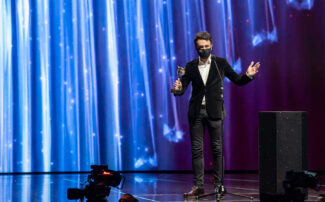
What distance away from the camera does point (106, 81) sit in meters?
7.43

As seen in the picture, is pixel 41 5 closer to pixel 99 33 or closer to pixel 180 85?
pixel 99 33

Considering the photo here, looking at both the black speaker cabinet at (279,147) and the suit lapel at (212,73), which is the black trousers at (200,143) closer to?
the suit lapel at (212,73)

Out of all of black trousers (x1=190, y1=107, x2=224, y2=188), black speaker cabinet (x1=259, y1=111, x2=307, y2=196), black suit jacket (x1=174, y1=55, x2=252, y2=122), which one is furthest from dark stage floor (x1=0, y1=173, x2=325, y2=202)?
black suit jacket (x1=174, y1=55, x2=252, y2=122)

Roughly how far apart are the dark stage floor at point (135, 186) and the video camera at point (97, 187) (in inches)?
45.0

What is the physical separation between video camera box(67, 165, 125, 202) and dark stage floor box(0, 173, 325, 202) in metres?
1.14

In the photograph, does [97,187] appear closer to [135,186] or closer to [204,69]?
[204,69]

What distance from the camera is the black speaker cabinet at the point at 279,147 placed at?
3.71 metres

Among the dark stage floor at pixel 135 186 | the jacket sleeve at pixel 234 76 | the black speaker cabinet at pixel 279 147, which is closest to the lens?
the black speaker cabinet at pixel 279 147

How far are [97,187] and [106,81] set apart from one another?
4474mm

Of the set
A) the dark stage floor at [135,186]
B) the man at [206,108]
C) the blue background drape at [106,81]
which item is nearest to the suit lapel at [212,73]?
the man at [206,108]

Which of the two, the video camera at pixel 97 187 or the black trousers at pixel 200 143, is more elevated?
the black trousers at pixel 200 143

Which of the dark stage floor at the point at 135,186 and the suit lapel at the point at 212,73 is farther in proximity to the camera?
the dark stage floor at the point at 135,186

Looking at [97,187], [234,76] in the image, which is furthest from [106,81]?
[97,187]

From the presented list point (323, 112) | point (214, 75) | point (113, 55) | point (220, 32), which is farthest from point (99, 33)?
point (214, 75)
